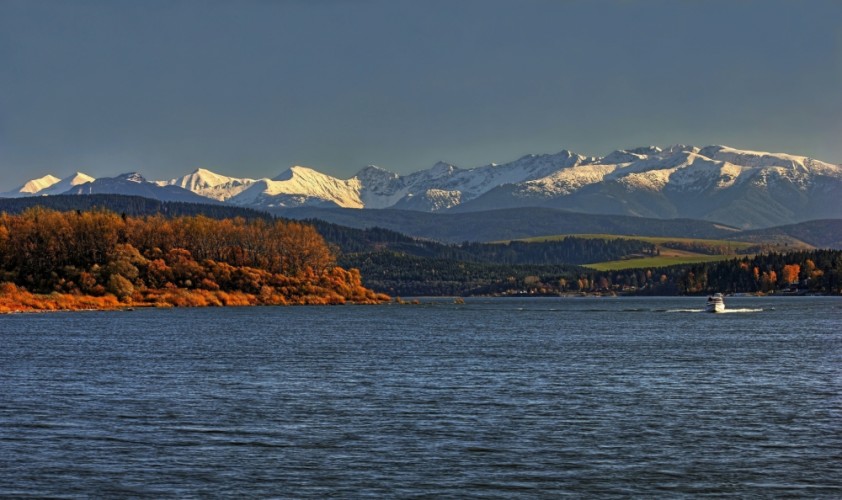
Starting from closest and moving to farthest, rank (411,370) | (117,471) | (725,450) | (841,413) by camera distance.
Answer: (117,471) → (725,450) → (841,413) → (411,370)

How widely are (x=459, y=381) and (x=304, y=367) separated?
47.5 ft

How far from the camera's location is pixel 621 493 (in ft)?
120

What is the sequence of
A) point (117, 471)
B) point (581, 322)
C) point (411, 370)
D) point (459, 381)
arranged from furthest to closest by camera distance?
1. point (581, 322)
2. point (411, 370)
3. point (459, 381)
4. point (117, 471)

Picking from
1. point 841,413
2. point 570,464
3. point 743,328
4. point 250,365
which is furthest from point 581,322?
point 570,464

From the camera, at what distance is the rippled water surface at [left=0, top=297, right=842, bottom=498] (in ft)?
125

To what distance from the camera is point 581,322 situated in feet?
541

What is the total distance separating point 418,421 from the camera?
50469 mm

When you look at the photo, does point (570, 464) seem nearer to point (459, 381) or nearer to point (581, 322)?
point (459, 381)

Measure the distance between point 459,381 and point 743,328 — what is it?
81707mm

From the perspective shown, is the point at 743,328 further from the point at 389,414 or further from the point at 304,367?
the point at 389,414

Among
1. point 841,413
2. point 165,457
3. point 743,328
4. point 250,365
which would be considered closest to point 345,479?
point 165,457

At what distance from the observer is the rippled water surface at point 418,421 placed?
125 ft

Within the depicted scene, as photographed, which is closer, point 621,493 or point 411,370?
point 621,493

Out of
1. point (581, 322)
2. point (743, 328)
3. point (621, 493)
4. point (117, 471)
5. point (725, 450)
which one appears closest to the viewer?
point (621, 493)
